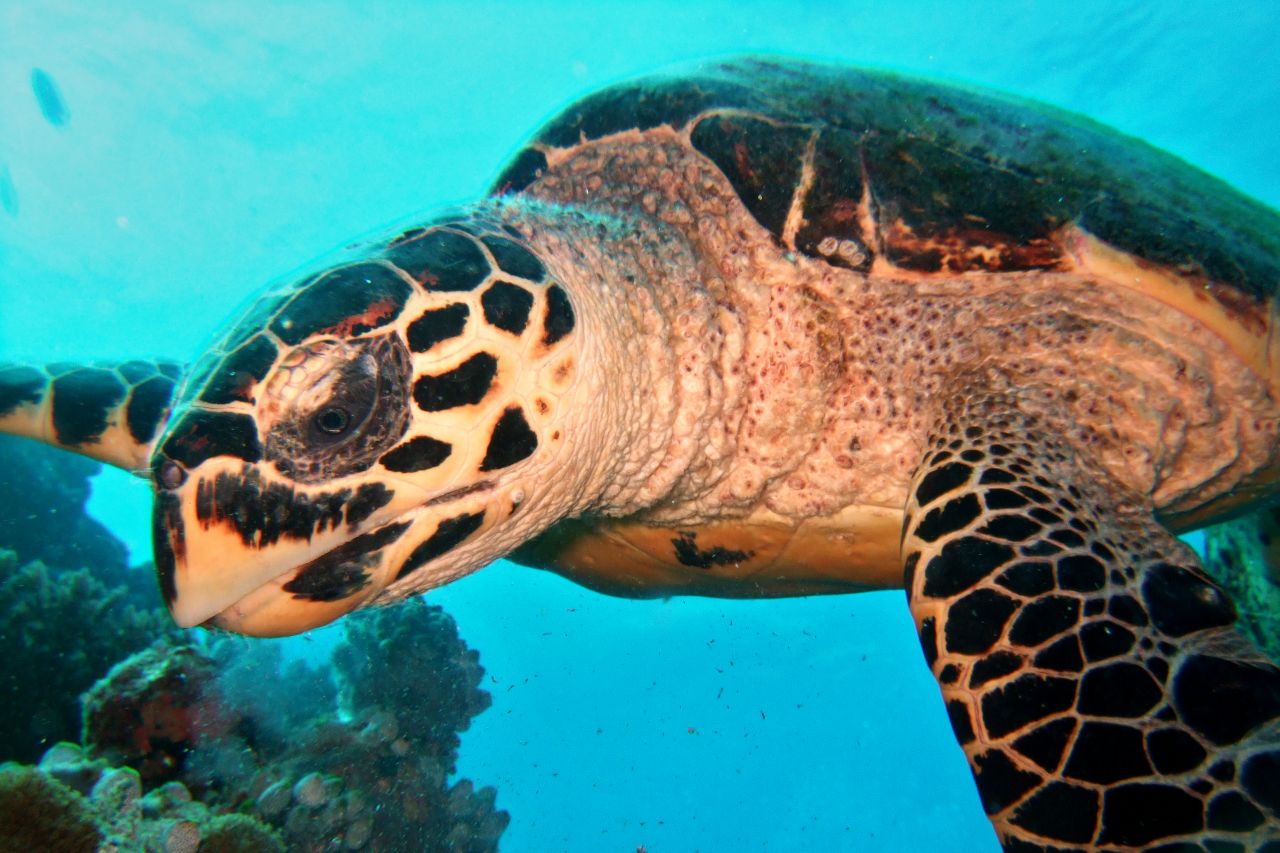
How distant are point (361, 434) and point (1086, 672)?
1634mm

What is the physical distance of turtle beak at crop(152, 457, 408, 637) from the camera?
1.25 meters

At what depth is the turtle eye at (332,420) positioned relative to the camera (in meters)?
1.35

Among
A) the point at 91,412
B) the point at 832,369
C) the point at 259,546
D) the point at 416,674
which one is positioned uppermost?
the point at 832,369

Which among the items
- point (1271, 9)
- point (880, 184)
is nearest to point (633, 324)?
point (880, 184)

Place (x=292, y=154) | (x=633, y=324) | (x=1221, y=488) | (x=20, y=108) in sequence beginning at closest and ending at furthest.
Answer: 1. (x=633, y=324)
2. (x=1221, y=488)
3. (x=20, y=108)
4. (x=292, y=154)

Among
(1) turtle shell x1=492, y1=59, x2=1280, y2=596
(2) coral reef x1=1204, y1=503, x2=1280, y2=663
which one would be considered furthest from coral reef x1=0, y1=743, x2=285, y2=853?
(2) coral reef x1=1204, y1=503, x2=1280, y2=663

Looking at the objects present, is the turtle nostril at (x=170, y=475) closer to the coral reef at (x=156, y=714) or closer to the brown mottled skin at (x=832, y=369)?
the brown mottled skin at (x=832, y=369)

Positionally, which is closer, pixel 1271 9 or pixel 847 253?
pixel 847 253

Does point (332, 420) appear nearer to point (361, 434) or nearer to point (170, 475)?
point (361, 434)

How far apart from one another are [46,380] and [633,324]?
2565mm

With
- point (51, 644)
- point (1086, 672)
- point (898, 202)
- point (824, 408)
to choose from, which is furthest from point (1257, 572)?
point (51, 644)

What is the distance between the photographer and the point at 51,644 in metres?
5.05

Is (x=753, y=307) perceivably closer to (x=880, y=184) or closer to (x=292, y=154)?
(x=880, y=184)

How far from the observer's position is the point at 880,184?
7.25ft
